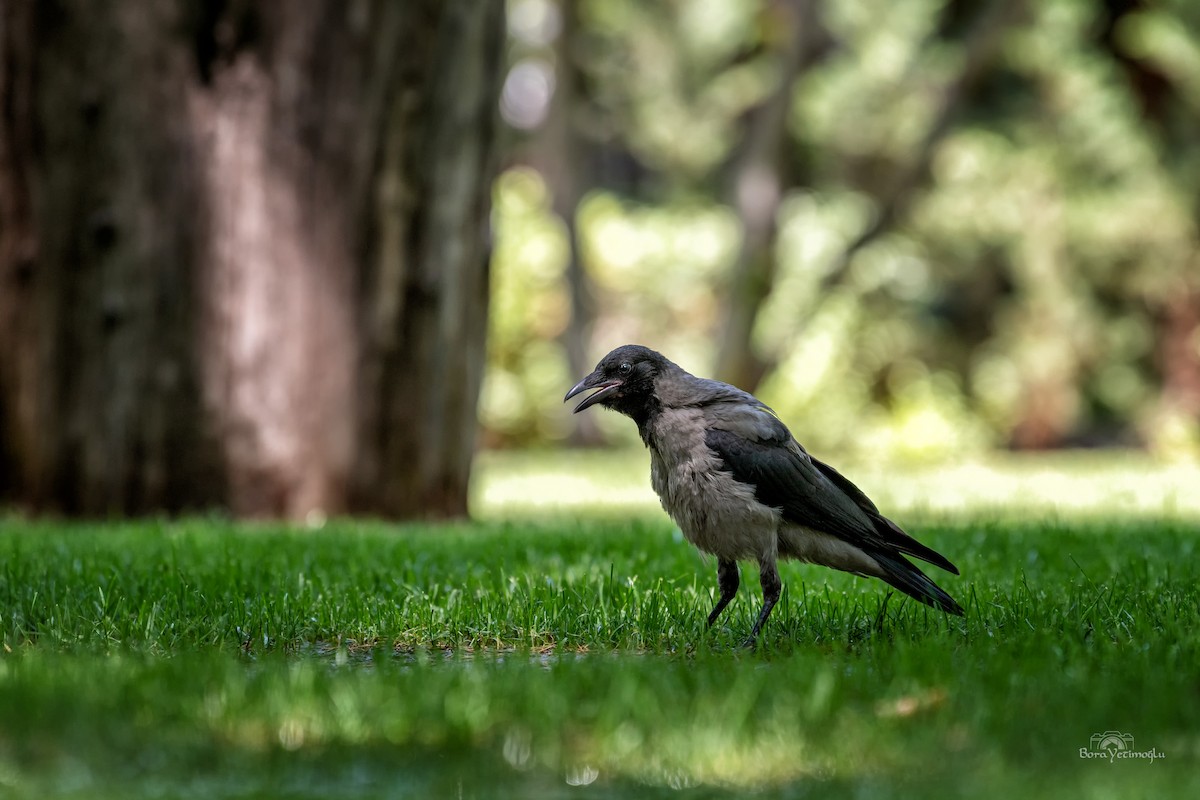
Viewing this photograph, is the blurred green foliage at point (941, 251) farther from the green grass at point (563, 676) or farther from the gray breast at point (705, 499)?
the gray breast at point (705, 499)

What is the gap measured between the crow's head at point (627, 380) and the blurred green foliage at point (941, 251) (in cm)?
1491

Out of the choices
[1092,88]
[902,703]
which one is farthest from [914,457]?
[902,703]

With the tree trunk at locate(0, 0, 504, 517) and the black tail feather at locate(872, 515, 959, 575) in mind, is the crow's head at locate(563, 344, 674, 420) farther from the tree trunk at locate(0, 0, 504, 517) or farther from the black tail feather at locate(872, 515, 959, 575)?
the tree trunk at locate(0, 0, 504, 517)

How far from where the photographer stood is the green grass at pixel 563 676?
283 centimetres

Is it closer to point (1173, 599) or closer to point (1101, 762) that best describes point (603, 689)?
point (1101, 762)

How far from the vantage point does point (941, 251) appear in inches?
902

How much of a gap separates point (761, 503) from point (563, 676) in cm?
132

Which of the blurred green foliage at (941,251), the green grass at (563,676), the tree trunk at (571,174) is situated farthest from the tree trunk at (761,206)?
the green grass at (563,676)

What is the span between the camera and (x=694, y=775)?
2865 millimetres

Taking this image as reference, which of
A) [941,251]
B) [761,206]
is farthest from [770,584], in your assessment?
[941,251]

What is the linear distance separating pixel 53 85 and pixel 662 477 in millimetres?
5769

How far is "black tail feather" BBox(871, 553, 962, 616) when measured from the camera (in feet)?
14.7

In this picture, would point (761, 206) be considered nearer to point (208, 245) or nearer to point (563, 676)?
point (208, 245)

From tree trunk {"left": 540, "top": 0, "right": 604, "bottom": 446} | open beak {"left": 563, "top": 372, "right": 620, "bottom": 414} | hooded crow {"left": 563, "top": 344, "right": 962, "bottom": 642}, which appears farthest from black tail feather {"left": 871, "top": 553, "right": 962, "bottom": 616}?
tree trunk {"left": 540, "top": 0, "right": 604, "bottom": 446}
